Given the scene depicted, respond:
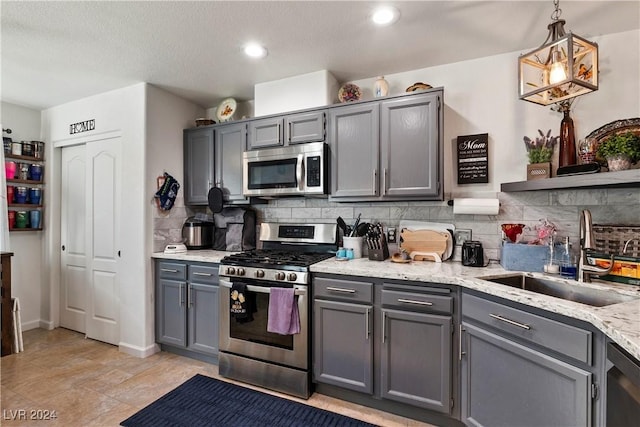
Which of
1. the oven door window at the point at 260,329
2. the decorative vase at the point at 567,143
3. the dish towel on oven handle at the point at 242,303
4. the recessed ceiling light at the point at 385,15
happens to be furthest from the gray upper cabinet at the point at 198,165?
the decorative vase at the point at 567,143

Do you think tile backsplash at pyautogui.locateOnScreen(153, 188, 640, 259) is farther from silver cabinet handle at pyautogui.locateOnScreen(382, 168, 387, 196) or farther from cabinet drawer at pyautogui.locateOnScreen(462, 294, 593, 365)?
cabinet drawer at pyautogui.locateOnScreen(462, 294, 593, 365)

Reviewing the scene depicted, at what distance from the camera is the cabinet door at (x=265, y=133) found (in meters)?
2.74

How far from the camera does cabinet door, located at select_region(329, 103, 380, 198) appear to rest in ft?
7.87

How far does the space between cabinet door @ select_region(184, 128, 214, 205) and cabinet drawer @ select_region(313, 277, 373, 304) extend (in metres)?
1.67

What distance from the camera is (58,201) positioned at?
3.60 meters

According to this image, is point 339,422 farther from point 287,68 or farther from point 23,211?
point 23,211

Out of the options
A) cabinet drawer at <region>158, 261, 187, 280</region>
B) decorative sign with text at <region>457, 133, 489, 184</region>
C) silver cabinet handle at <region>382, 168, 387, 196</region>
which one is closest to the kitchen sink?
decorative sign with text at <region>457, 133, 489, 184</region>

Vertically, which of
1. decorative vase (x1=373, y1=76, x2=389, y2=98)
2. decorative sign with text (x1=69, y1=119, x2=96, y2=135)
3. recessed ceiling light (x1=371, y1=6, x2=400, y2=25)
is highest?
recessed ceiling light (x1=371, y1=6, x2=400, y2=25)

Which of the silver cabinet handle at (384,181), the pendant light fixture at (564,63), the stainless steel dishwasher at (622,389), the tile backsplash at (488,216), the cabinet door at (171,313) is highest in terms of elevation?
the pendant light fixture at (564,63)

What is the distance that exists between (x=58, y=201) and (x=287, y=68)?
3.21m

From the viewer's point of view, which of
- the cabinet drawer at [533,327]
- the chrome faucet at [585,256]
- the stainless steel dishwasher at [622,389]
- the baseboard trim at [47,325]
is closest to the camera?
the stainless steel dishwasher at [622,389]

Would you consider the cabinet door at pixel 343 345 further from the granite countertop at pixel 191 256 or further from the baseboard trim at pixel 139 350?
the baseboard trim at pixel 139 350

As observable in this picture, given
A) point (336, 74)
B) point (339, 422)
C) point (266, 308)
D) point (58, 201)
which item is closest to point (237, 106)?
Result: point (336, 74)

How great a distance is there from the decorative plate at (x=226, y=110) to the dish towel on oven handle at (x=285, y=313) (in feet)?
6.35
